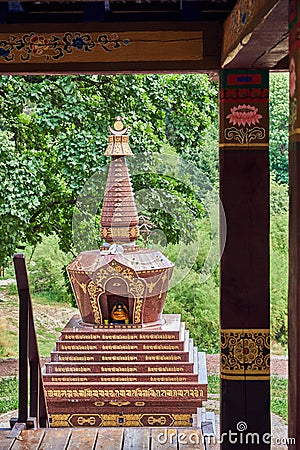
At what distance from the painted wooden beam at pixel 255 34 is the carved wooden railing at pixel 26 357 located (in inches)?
43.3

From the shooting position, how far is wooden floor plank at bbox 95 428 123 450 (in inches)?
118

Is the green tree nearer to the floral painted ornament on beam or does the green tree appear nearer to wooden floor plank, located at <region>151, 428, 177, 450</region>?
the floral painted ornament on beam

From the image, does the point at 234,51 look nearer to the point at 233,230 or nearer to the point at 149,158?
the point at 233,230

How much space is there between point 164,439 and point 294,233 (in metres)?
1.65

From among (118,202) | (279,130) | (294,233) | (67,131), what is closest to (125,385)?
(118,202)

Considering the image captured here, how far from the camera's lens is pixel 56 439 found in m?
3.07

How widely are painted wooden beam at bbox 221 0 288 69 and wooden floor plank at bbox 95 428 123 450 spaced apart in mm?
1514

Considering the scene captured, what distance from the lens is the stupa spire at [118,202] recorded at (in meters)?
7.25

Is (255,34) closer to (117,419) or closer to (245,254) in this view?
(245,254)

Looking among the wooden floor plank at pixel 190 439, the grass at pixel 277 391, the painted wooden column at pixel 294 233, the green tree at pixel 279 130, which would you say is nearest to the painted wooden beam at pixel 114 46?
the painted wooden column at pixel 294 233

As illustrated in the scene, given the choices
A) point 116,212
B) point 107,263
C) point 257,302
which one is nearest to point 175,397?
point 107,263

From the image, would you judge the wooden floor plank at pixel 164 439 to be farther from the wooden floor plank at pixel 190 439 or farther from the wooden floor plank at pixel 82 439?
the wooden floor plank at pixel 82 439

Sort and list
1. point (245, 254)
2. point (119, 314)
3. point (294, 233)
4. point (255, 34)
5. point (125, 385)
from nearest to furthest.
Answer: point (294, 233), point (255, 34), point (245, 254), point (125, 385), point (119, 314)

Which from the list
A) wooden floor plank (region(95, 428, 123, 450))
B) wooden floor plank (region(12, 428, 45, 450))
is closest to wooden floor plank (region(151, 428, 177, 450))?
wooden floor plank (region(95, 428, 123, 450))
